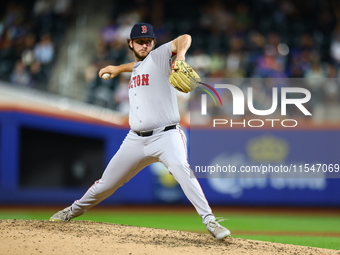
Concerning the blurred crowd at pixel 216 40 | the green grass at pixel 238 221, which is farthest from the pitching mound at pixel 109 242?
the blurred crowd at pixel 216 40

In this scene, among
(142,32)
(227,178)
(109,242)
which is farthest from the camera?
(227,178)

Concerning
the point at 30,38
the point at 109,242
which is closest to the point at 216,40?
the point at 30,38

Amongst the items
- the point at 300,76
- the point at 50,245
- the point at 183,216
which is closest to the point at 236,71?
the point at 300,76

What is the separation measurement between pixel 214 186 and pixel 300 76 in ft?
8.78

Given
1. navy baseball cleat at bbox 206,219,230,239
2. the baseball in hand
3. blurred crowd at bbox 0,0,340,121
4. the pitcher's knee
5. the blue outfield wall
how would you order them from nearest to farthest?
1. navy baseball cleat at bbox 206,219,230,239
2. the pitcher's knee
3. the baseball in hand
4. the blue outfield wall
5. blurred crowd at bbox 0,0,340,121

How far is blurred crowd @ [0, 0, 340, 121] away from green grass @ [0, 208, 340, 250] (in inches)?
76.3

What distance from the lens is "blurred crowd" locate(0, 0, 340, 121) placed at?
9.84m

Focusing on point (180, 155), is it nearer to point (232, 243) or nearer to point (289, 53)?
point (232, 243)

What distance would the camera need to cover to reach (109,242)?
13.8ft

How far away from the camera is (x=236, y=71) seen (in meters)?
10.1

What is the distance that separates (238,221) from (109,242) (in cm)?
371

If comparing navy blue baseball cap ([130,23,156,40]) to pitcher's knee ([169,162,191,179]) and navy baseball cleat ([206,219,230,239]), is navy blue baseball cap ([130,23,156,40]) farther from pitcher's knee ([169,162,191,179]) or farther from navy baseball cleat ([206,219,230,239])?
navy baseball cleat ([206,219,230,239])

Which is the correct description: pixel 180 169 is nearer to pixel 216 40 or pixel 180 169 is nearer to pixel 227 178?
pixel 227 178

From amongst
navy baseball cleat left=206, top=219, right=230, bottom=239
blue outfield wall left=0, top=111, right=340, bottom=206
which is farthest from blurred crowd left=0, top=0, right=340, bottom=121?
navy baseball cleat left=206, top=219, right=230, bottom=239
